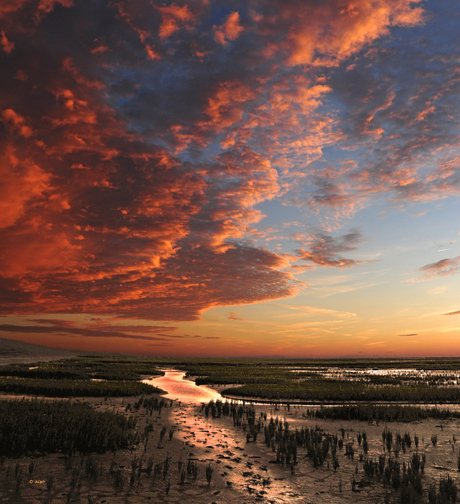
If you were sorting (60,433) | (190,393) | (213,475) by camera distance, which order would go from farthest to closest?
(190,393)
(60,433)
(213,475)

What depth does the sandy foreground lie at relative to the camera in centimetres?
855

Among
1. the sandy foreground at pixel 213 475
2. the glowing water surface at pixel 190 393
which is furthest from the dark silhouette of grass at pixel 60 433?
the glowing water surface at pixel 190 393

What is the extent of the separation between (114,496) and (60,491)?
54.2 inches

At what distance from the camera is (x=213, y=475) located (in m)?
10.2

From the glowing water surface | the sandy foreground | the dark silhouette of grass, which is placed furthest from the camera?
the glowing water surface

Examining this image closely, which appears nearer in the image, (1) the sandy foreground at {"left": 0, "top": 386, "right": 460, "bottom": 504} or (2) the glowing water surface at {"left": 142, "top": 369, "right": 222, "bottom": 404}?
(1) the sandy foreground at {"left": 0, "top": 386, "right": 460, "bottom": 504}

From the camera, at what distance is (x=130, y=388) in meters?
30.9

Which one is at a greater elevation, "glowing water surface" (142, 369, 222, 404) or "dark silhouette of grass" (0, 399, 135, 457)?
"dark silhouette of grass" (0, 399, 135, 457)

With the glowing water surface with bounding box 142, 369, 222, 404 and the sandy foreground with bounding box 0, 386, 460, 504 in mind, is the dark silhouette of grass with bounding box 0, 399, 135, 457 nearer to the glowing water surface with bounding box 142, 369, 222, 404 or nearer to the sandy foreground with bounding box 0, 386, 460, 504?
the sandy foreground with bounding box 0, 386, 460, 504

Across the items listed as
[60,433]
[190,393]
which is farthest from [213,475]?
[190,393]

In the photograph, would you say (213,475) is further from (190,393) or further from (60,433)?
(190,393)

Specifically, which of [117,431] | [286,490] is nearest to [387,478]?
[286,490]

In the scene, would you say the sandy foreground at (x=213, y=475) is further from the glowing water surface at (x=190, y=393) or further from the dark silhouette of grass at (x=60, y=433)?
the glowing water surface at (x=190, y=393)

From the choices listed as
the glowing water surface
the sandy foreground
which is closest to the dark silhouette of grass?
the sandy foreground
